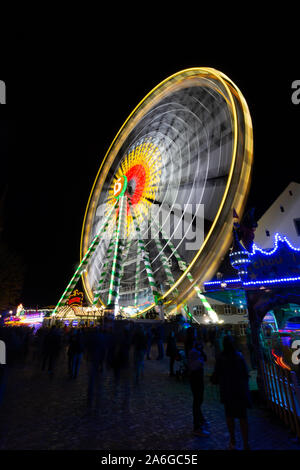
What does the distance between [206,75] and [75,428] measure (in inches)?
644

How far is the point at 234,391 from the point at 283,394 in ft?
4.95

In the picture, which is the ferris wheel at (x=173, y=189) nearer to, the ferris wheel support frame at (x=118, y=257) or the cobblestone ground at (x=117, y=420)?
the ferris wheel support frame at (x=118, y=257)

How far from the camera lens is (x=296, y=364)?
20.7ft

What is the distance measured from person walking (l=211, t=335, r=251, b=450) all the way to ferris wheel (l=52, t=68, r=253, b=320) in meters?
9.27

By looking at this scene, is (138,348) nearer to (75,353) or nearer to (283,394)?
(75,353)

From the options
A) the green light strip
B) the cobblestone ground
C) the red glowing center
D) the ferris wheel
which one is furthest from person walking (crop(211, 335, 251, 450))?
the red glowing center

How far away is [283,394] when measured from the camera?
392 cm

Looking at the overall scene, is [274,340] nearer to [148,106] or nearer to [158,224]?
[158,224]

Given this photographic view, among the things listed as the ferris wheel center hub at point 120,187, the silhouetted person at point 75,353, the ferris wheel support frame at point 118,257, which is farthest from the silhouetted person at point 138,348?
the ferris wheel center hub at point 120,187

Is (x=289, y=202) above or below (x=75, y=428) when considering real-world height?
above

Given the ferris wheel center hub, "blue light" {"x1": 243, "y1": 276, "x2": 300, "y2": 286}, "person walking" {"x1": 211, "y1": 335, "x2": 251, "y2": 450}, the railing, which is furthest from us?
the ferris wheel center hub

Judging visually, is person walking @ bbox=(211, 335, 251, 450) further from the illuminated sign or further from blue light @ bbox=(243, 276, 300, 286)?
the illuminated sign

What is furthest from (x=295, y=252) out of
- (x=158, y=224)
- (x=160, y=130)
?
(x=160, y=130)

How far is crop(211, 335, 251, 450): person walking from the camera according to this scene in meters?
3.00
